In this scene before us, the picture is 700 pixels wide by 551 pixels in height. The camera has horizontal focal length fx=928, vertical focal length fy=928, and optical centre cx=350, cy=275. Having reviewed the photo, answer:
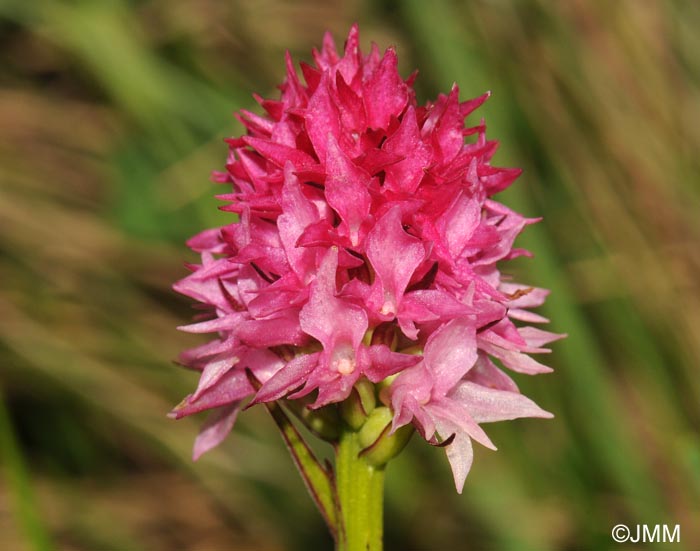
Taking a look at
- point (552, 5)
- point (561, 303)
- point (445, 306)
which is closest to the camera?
point (445, 306)

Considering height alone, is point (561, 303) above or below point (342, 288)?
above

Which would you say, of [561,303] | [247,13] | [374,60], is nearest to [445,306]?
[374,60]

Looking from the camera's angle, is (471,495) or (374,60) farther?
(471,495)

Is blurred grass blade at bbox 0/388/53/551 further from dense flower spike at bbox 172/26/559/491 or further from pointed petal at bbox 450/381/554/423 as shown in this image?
pointed petal at bbox 450/381/554/423

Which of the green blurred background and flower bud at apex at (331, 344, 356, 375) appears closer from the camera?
flower bud at apex at (331, 344, 356, 375)

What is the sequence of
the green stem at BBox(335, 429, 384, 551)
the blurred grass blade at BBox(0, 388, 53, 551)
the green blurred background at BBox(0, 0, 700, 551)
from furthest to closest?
the green blurred background at BBox(0, 0, 700, 551), the blurred grass blade at BBox(0, 388, 53, 551), the green stem at BBox(335, 429, 384, 551)

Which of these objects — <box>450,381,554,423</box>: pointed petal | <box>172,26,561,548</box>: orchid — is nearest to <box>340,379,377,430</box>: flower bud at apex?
<box>172,26,561,548</box>: orchid

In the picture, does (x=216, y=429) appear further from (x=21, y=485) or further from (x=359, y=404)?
(x=21, y=485)

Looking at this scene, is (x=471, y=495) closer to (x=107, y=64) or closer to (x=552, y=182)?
(x=552, y=182)
